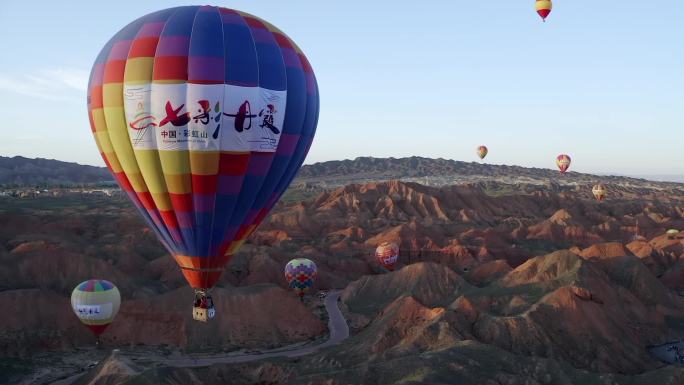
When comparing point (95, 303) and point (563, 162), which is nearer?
point (95, 303)

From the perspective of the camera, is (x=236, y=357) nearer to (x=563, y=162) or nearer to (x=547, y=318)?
(x=547, y=318)

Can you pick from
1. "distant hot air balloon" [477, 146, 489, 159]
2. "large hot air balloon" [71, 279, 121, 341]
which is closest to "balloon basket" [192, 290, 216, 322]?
"large hot air balloon" [71, 279, 121, 341]

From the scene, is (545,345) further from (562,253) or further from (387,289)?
(387,289)

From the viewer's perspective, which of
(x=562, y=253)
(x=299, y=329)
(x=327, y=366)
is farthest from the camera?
(x=562, y=253)

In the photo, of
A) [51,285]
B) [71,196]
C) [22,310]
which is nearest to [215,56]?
[22,310]

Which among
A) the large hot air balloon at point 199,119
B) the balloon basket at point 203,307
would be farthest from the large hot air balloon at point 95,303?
the balloon basket at point 203,307

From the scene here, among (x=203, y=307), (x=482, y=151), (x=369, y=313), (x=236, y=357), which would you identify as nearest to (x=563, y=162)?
(x=482, y=151)

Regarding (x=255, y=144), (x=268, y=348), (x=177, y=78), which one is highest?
(x=177, y=78)
